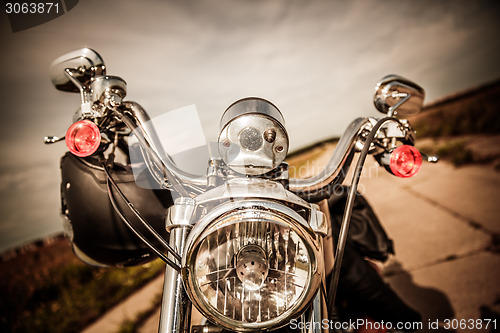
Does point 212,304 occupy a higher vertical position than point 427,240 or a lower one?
lower

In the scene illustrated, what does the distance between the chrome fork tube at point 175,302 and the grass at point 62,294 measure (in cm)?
315

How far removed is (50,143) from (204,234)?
781 mm

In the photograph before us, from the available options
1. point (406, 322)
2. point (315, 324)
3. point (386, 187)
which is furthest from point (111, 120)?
point (386, 187)

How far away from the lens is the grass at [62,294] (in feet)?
10.1

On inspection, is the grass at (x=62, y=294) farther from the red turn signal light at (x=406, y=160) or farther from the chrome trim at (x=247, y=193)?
the red turn signal light at (x=406, y=160)

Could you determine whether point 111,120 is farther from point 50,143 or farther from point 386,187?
point 386,187

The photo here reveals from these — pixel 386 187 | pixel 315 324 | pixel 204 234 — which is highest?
pixel 386 187

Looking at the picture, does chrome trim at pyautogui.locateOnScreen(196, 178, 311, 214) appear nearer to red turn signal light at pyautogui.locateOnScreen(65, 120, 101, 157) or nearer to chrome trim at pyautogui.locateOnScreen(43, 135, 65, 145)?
red turn signal light at pyautogui.locateOnScreen(65, 120, 101, 157)

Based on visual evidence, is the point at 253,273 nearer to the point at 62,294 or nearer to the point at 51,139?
the point at 51,139

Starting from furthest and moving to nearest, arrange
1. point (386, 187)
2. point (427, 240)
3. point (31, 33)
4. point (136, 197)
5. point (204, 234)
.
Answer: point (386, 187), point (427, 240), point (136, 197), point (31, 33), point (204, 234)

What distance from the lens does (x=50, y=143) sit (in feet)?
3.19

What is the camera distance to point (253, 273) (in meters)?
0.67

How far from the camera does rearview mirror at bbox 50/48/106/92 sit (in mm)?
1042

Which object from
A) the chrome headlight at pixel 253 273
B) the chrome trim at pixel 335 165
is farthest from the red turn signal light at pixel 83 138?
the chrome trim at pixel 335 165
